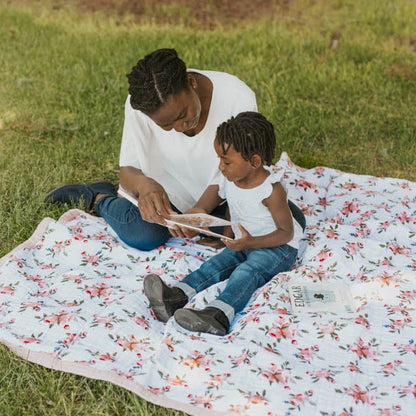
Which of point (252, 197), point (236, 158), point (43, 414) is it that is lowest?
point (43, 414)

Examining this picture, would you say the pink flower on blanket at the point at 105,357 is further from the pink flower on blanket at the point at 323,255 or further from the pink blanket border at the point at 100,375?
the pink flower on blanket at the point at 323,255

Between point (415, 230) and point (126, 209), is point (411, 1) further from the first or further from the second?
point (126, 209)

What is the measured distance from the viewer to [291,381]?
253cm

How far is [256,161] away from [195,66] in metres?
3.01

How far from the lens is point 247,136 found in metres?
2.97

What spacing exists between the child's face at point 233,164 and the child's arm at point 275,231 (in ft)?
0.55

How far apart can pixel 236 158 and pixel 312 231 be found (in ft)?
2.83

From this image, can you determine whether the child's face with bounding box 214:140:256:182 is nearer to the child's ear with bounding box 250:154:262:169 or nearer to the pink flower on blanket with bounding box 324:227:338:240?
the child's ear with bounding box 250:154:262:169

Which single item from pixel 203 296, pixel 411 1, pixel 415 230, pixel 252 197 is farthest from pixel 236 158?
pixel 411 1

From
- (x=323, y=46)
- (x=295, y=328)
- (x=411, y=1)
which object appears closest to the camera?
(x=295, y=328)

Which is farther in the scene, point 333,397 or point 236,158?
point 236,158

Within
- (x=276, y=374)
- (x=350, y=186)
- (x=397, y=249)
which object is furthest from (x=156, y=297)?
(x=350, y=186)

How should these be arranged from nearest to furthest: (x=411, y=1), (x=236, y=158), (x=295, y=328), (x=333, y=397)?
1. (x=333, y=397)
2. (x=295, y=328)
3. (x=236, y=158)
4. (x=411, y=1)

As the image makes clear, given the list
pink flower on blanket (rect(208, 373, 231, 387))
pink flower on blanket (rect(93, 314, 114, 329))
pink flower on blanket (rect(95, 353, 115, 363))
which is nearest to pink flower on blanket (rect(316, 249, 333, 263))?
pink flower on blanket (rect(208, 373, 231, 387))
